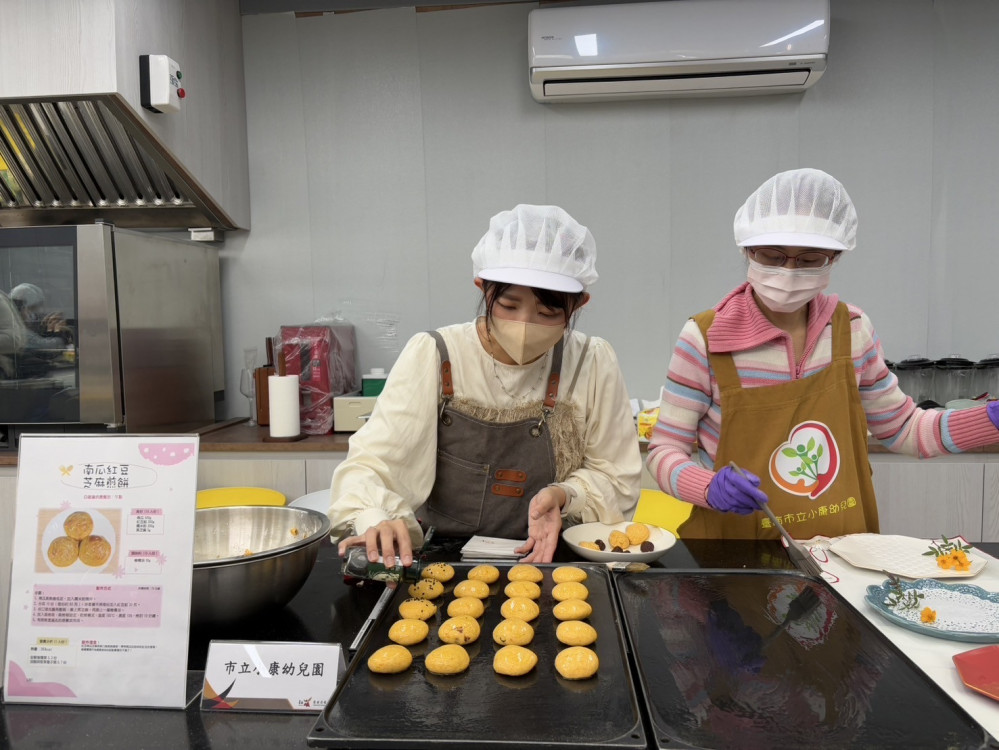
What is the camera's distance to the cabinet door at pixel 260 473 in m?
3.10

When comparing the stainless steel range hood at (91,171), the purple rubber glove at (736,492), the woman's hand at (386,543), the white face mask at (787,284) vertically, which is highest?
the stainless steel range hood at (91,171)

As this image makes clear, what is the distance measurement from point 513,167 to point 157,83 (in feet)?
5.34

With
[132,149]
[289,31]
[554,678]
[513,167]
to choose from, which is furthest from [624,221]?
[554,678]

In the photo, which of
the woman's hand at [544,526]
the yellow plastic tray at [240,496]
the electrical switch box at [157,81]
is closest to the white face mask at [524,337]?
the woman's hand at [544,526]

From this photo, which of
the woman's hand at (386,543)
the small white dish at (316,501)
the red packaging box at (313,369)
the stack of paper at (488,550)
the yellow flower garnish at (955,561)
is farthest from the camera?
the red packaging box at (313,369)

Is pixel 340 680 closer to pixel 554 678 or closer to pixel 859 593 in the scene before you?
pixel 554 678

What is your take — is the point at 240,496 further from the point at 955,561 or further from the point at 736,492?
the point at 955,561

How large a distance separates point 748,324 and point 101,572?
1.50 m

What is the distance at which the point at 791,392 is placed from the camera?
177 centimetres

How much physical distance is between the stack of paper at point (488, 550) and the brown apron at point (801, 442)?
0.64 metres

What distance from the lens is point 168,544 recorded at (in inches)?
39.8

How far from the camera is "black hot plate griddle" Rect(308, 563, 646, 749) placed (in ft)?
2.86

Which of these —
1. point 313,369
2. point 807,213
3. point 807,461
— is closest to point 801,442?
point 807,461

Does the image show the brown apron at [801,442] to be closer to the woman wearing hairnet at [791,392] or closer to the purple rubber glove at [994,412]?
the woman wearing hairnet at [791,392]
